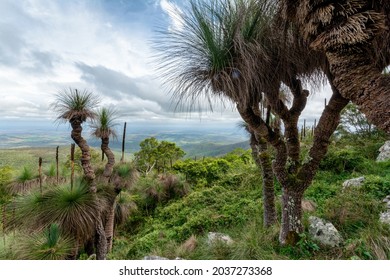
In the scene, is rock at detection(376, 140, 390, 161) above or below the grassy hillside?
above

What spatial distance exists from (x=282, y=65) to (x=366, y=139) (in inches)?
530

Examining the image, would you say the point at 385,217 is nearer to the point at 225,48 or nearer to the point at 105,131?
the point at 225,48

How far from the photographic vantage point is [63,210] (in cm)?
414

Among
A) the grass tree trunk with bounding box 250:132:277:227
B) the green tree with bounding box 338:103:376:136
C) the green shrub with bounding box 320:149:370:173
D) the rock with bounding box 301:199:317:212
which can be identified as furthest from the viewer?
the green tree with bounding box 338:103:376:136

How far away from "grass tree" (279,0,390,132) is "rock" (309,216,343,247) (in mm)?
1987

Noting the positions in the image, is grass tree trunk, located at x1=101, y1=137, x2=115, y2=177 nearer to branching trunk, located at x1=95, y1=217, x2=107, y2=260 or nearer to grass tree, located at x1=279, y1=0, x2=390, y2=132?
branching trunk, located at x1=95, y1=217, x2=107, y2=260

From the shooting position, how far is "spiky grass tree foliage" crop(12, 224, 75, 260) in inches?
120

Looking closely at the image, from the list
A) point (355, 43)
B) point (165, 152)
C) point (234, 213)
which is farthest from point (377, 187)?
point (165, 152)

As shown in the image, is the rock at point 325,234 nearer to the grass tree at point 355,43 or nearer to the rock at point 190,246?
the rock at point 190,246

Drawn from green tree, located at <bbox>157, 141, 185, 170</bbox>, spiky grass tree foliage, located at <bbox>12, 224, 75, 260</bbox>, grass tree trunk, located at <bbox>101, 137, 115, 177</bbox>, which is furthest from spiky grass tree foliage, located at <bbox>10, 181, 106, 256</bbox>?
green tree, located at <bbox>157, 141, 185, 170</bbox>

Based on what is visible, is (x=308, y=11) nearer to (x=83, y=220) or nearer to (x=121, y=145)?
(x=83, y=220)

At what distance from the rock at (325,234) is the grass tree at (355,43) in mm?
1987

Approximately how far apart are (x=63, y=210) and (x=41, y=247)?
106 centimetres
